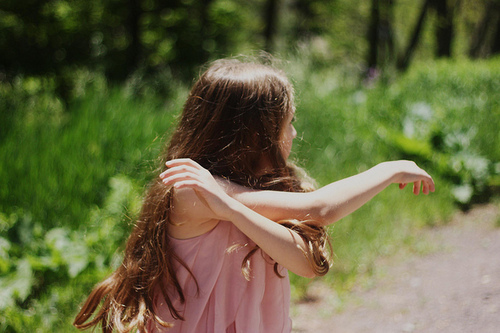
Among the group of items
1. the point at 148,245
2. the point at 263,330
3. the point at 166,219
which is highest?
the point at 166,219

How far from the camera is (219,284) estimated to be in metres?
1.57

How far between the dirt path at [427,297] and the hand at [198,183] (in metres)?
1.83

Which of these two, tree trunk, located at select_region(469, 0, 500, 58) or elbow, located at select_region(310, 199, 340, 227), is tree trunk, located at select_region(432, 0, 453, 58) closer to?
tree trunk, located at select_region(469, 0, 500, 58)

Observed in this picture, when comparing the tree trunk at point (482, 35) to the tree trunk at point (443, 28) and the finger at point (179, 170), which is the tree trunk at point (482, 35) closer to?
the tree trunk at point (443, 28)

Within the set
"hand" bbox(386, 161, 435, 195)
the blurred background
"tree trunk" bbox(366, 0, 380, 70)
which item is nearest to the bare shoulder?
the blurred background

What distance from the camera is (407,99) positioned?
589 centimetres

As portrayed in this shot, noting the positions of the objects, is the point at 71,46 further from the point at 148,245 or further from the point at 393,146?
the point at 148,245

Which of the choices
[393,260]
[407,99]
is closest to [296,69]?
[407,99]

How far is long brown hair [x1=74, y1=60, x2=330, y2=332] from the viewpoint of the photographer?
1.53m

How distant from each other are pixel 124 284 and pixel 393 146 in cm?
411

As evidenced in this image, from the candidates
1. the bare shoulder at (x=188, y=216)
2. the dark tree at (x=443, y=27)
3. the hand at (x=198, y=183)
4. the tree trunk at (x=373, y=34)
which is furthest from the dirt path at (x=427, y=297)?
the tree trunk at (x=373, y=34)

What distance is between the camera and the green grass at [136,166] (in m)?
2.73

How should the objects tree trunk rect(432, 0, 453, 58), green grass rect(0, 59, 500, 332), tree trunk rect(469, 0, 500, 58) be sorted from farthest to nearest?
tree trunk rect(469, 0, 500, 58) → tree trunk rect(432, 0, 453, 58) → green grass rect(0, 59, 500, 332)

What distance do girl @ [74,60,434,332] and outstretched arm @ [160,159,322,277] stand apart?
13 millimetres
